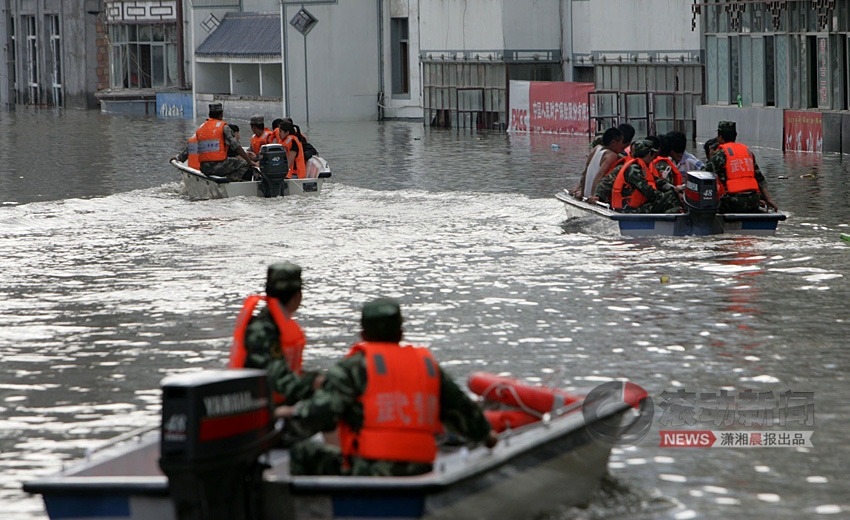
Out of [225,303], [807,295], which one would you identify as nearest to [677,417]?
[807,295]

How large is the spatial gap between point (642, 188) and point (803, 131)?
16401 millimetres

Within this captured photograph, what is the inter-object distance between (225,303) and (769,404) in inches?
240

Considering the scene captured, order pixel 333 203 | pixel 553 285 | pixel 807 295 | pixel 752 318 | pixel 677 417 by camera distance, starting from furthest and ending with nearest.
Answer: pixel 333 203 → pixel 553 285 → pixel 807 295 → pixel 752 318 → pixel 677 417

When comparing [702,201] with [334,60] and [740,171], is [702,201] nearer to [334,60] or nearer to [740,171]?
[740,171]

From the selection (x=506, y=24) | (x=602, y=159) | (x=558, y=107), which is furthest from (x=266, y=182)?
(x=506, y=24)

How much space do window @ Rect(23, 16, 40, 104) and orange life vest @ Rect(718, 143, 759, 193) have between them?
64526 mm

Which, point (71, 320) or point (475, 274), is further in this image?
point (475, 274)

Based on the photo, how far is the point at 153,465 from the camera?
Result: 24.1ft

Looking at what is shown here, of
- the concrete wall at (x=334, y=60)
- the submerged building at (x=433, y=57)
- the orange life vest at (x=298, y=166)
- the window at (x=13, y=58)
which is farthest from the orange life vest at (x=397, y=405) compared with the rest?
the window at (x=13, y=58)

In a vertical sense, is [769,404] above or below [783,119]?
below

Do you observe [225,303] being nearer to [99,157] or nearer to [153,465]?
[153,465]

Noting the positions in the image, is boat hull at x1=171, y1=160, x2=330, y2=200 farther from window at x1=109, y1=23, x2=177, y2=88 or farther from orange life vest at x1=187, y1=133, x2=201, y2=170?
window at x1=109, y1=23, x2=177, y2=88

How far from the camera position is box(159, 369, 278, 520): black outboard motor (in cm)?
606

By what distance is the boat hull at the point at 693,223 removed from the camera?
17.5 metres
